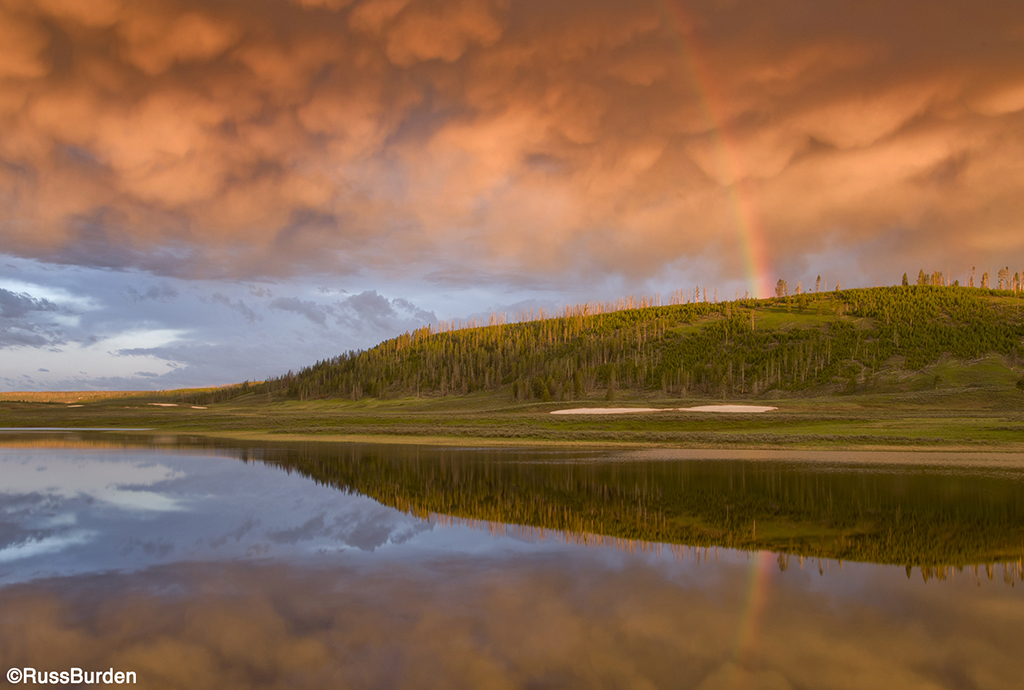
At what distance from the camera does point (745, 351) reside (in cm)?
15625

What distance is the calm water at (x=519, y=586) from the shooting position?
7.52m

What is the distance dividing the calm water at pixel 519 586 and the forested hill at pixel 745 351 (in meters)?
103

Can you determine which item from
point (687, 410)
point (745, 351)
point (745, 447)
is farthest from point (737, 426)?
point (745, 351)

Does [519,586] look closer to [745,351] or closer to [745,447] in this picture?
[745,447]

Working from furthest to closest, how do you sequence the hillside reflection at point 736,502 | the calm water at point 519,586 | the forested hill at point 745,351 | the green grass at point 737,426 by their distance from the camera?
the forested hill at point 745,351 < the green grass at point 737,426 < the hillside reflection at point 736,502 < the calm water at point 519,586

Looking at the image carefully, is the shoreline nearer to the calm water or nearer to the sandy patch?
the calm water

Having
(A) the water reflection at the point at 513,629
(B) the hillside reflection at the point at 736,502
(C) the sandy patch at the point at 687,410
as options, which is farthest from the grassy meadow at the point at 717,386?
(A) the water reflection at the point at 513,629

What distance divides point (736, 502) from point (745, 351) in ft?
479

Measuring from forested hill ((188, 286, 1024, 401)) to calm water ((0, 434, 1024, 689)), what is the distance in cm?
10344

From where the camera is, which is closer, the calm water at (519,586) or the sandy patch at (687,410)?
the calm water at (519,586)

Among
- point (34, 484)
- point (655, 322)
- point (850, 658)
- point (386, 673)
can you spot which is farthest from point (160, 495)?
point (655, 322)

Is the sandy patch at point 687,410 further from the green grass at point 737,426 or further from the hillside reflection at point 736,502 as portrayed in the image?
the hillside reflection at point 736,502

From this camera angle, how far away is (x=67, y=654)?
7695mm

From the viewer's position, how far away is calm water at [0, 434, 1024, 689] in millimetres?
7520
